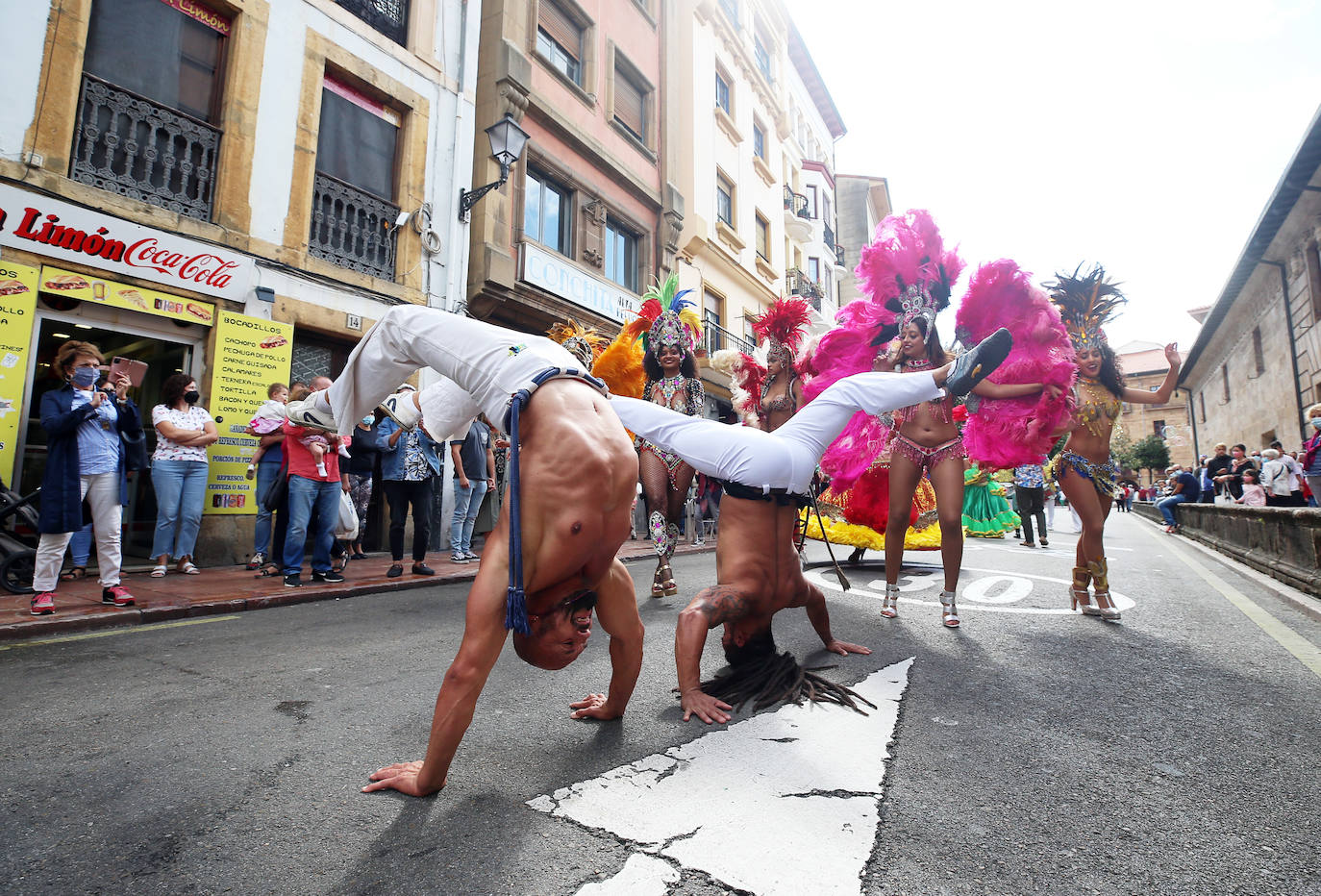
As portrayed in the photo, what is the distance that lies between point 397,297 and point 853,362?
734cm

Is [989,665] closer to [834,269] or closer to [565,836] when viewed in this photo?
[565,836]

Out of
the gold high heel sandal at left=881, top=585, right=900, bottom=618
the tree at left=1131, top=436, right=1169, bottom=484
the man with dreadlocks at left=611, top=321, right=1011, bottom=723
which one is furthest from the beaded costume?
the tree at left=1131, top=436, right=1169, bottom=484

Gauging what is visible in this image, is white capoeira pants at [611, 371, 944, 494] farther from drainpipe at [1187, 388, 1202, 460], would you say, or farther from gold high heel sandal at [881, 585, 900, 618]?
drainpipe at [1187, 388, 1202, 460]

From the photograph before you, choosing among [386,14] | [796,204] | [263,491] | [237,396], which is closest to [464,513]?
[263,491]

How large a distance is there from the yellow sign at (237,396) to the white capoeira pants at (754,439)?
6.80 metres

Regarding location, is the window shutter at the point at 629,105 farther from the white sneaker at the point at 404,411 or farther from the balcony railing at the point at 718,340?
the white sneaker at the point at 404,411

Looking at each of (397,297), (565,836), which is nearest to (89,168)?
(397,297)

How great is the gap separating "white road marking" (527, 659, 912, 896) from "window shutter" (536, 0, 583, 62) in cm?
1372

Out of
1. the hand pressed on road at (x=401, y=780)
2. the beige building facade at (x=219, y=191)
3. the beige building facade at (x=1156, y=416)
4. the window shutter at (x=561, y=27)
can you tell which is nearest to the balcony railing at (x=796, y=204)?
the window shutter at (x=561, y=27)

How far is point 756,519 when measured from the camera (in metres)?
2.67

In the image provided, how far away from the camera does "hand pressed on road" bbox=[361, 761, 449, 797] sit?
1.76 m

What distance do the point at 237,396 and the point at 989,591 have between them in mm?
8127

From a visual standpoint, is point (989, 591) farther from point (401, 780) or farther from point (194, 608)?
point (194, 608)

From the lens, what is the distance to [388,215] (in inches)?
390
